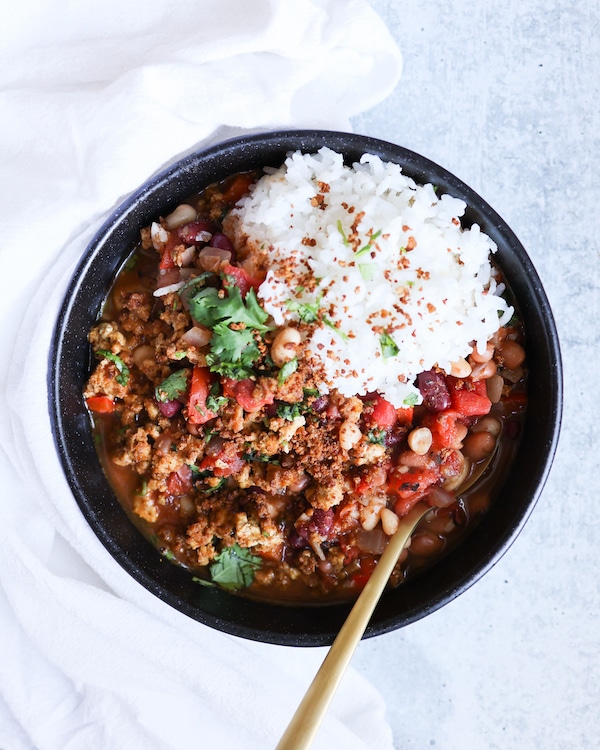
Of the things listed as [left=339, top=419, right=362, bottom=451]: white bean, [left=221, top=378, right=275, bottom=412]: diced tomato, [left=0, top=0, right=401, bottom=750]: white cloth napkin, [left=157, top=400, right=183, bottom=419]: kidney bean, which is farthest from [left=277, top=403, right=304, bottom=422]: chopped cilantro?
[left=0, top=0, right=401, bottom=750]: white cloth napkin

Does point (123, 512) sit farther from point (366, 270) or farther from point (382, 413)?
point (366, 270)

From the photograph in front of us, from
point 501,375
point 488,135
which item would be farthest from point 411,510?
point 488,135

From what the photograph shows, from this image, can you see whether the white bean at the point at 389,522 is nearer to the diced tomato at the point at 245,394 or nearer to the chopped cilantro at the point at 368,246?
the diced tomato at the point at 245,394

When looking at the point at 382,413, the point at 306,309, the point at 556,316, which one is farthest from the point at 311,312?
the point at 556,316

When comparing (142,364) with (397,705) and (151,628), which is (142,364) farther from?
(397,705)

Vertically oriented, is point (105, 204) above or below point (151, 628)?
above

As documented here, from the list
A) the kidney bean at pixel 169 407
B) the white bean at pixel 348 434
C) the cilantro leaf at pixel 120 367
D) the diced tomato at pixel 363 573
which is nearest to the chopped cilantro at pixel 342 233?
the white bean at pixel 348 434

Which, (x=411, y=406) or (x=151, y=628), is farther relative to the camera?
(x=151, y=628)
